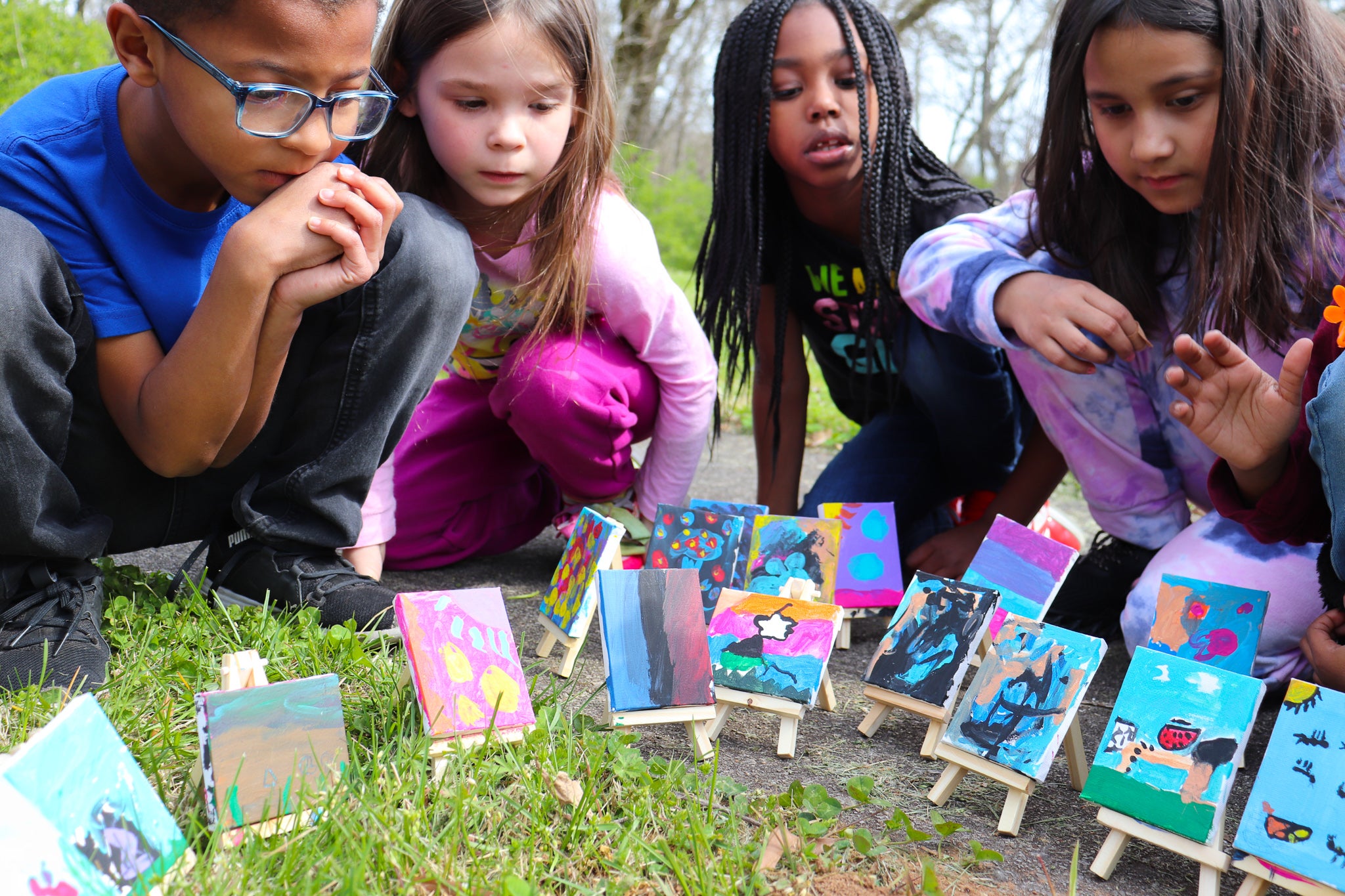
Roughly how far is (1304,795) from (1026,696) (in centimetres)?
32

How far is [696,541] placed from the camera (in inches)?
71.5

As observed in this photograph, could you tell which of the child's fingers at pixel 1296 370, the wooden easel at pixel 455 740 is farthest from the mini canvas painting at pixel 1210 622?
the wooden easel at pixel 455 740

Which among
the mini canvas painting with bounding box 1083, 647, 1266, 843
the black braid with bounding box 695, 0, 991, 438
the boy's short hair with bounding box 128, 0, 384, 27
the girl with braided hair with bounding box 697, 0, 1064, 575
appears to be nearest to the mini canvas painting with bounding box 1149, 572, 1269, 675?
the mini canvas painting with bounding box 1083, 647, 1266, 843

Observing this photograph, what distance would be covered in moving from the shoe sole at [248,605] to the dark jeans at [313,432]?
0.11 m

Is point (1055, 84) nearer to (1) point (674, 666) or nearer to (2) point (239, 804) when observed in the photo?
(1) point (674, 666)

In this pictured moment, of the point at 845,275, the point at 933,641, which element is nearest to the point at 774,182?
the point at 845,275

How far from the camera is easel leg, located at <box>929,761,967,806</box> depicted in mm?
1333

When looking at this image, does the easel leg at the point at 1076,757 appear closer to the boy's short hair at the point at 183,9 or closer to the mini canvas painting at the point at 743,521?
the mini canvas painting at the point at 743,521

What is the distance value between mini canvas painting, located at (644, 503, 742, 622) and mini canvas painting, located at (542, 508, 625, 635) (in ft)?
0.33

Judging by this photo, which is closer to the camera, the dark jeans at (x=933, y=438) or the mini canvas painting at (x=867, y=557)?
the mini canvas painting at (x=867, y=557)

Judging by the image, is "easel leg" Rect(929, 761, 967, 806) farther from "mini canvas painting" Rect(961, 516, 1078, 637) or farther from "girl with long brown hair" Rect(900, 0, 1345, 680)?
"girl with long brown hair" Rect(900, 0, 1345, 680)

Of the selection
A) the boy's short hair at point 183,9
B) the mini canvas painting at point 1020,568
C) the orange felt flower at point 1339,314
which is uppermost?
the boy's short hair at point 183,9

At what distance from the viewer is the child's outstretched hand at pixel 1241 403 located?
1.50 meters

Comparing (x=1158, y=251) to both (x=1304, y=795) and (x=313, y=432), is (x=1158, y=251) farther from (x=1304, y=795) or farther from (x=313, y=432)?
(x=313, y=432)
